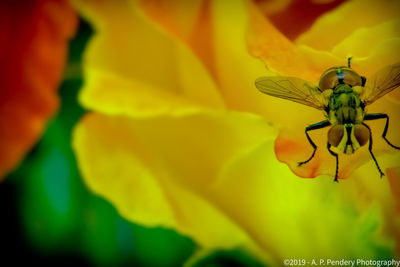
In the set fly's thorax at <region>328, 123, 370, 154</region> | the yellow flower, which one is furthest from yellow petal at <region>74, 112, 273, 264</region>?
fly's thorax at <region>328, 123, 370, 154</region>

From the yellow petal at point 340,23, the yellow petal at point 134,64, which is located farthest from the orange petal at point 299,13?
the yellow petal at point 134,64

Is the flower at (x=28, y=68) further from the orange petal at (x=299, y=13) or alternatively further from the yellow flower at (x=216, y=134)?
the orange petal at (x=299, y=13)

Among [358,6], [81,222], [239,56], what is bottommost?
[81,222]

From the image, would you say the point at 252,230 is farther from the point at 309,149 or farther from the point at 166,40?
the point at 166,40

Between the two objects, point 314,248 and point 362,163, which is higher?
point 362,163

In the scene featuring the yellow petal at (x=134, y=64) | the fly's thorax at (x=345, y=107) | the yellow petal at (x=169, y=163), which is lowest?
the yellow petal at (x=169, y=163)

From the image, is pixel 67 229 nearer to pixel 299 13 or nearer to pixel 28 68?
pixel 28 68

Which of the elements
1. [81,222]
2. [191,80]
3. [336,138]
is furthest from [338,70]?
[81,222]

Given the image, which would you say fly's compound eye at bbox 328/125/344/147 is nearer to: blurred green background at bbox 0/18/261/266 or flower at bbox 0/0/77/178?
blurred green background at bbox 0/18/261/266
